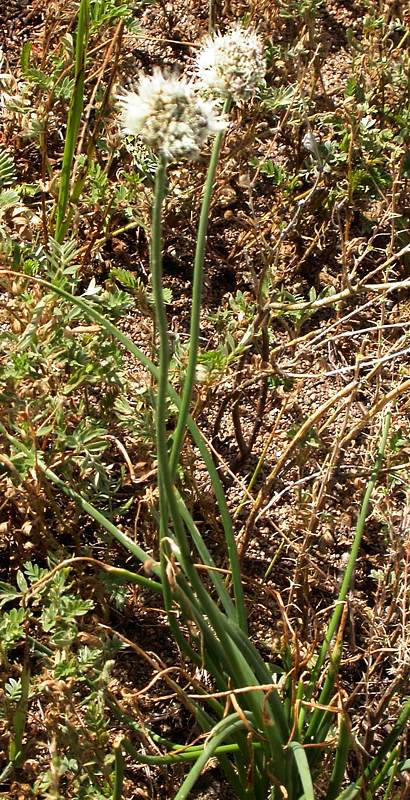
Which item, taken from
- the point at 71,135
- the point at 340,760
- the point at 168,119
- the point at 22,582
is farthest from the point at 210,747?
the point at 71,135

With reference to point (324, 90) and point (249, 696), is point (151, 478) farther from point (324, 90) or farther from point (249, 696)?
point (324, 90)

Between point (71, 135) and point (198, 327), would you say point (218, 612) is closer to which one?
point (198, 327)

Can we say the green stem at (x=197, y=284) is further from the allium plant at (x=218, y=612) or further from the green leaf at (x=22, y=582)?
the green leaf at (x=22, y=582)

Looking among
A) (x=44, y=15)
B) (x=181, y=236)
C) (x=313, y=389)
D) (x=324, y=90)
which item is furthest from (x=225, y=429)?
(x=44, y=15)

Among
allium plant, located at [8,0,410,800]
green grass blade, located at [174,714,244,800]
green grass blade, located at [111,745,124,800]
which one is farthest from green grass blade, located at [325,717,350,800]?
green grass blade, located at [111,745,124,800]

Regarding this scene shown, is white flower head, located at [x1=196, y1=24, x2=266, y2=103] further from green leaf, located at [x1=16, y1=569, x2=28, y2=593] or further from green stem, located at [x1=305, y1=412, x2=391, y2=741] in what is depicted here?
green leaf, located at [x1=16, y1=569, x2=28, y2=593]

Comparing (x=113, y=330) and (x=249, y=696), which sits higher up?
(x=113, y=330)
